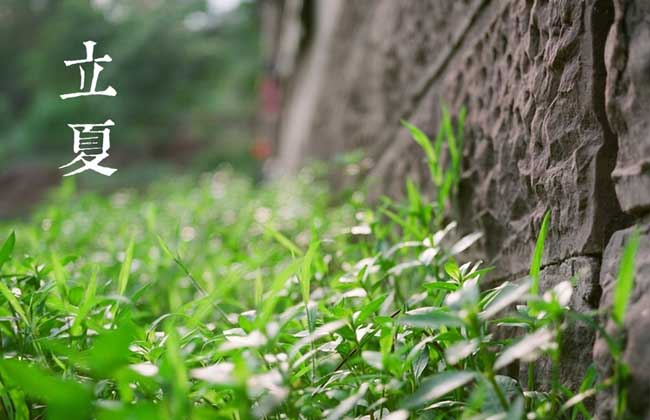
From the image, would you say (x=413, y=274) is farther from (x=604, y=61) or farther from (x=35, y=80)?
(x=35, y=80)

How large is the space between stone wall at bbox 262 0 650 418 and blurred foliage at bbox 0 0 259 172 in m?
6.45

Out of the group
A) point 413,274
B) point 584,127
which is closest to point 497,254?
point 413,274

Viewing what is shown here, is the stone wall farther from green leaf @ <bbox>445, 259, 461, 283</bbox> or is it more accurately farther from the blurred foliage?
the blurred foliage

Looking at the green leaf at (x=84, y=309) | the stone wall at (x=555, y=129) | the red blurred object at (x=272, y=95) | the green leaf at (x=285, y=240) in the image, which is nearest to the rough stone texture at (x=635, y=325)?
the stone wall at (x=555, y=129)

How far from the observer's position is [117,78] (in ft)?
29.2

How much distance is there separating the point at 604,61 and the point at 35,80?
387 inches

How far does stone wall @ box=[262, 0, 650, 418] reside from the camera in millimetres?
685

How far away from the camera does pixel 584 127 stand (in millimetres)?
792

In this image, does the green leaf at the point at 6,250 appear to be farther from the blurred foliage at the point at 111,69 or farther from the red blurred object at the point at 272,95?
the red blurred object at the point at 272,95

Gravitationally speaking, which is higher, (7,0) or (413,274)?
(7,0)

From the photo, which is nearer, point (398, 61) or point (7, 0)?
point (398, 61)

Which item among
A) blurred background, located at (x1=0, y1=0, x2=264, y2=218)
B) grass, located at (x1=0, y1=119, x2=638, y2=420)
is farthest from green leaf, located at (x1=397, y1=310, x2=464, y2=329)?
blurred background, located at (x1=0, y1=0, x2=264, y2=218)

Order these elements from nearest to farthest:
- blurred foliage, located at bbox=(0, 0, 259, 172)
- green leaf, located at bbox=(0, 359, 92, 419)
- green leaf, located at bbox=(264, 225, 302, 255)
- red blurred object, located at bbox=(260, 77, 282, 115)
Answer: green leaf, located at bbox=(0, 359, 92, 419)
green leaf, located at bbox=(264, 225, 302, 255)
blurred foliage, located at bbox=(0, 0, 259, 172)
red blurred object, located at bbox=(260, 77, 282, 115)

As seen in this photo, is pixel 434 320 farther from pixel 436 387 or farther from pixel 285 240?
pixel 285 240
